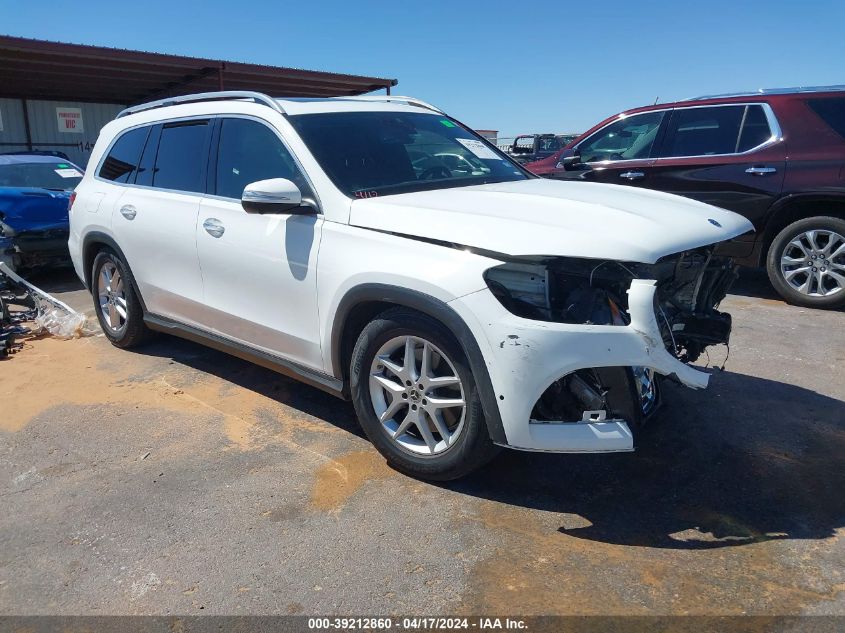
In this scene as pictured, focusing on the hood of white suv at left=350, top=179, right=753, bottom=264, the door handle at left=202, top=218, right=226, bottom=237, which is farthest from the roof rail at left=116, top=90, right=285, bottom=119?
the hood of white suv at left=350, top=179, right=753, bottom=264

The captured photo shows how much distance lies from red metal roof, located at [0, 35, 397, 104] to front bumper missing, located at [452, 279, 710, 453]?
13041 millimetres

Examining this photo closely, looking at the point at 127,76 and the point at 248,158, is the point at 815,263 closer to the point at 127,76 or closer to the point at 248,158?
the point at 248,158

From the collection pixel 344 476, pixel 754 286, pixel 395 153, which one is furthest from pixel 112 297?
pixel 754 286

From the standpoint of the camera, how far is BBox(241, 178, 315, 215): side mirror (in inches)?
135

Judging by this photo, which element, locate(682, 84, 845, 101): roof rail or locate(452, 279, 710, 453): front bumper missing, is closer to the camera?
locate(452, 279, 710, 453): front bumper missing

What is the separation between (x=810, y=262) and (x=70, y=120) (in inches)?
754

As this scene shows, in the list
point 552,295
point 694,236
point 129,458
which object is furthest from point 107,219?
point 694,236

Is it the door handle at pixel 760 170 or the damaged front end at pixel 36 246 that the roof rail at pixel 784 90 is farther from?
the damaged front end at pixel 36 246

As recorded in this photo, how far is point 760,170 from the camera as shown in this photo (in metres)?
6.55

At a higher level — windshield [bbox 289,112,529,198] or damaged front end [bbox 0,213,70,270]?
windshield [bbox 289,112,529,198]

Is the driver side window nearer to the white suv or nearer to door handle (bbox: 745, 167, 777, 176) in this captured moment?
door handle (bbox: 745, 167, 777, 176)

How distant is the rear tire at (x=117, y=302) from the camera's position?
5.21m

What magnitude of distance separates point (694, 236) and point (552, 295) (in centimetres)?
75

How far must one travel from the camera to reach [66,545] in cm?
294
